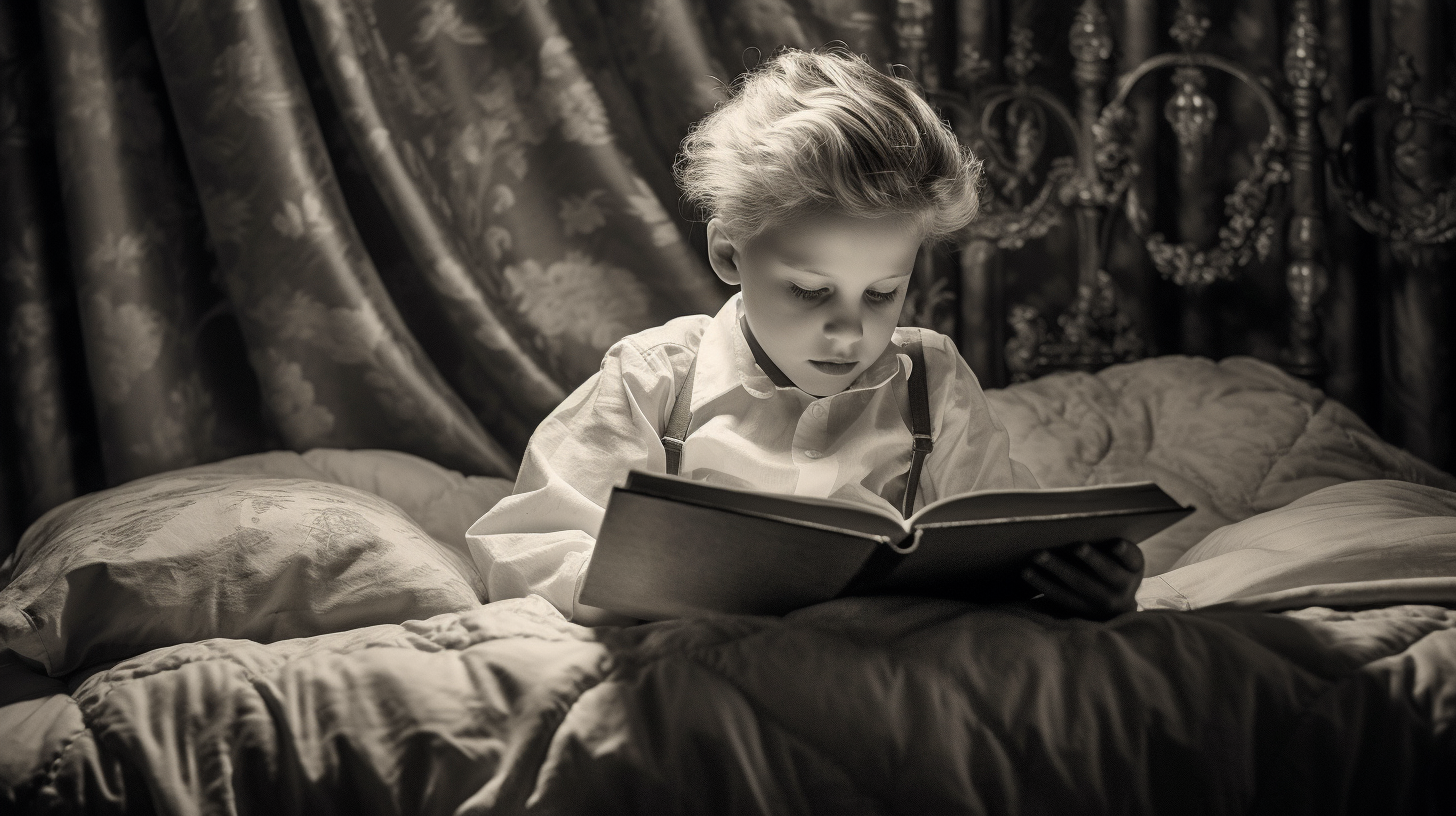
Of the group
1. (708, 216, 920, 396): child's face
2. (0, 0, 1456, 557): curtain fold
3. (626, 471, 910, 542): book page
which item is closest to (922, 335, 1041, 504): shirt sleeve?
(708, 216, 920, 396): child's face

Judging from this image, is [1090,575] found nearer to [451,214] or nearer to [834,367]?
[834,367]

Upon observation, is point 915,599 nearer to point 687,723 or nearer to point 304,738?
point 687,723

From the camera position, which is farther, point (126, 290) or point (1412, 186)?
point (1412, 186)

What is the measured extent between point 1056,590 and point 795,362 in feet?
1.08

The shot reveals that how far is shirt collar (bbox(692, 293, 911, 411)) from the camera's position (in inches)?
42.7

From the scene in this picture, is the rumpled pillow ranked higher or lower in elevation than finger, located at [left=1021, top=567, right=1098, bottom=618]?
lower

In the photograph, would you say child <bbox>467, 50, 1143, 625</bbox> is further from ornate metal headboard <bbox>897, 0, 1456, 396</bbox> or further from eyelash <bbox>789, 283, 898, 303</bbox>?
ornate metal headboard <bbox>897, 0, 1456, 396</bbox>

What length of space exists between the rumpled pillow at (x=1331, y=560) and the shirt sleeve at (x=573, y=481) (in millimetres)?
473

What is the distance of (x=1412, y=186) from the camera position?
170cm

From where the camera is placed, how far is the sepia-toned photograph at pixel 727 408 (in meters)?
0.74

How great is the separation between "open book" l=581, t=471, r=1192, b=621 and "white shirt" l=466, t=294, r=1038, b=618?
0.22m

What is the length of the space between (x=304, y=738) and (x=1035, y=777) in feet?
1.57

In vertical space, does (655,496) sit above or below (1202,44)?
below

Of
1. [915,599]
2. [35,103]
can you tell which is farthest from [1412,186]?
[35,103]
